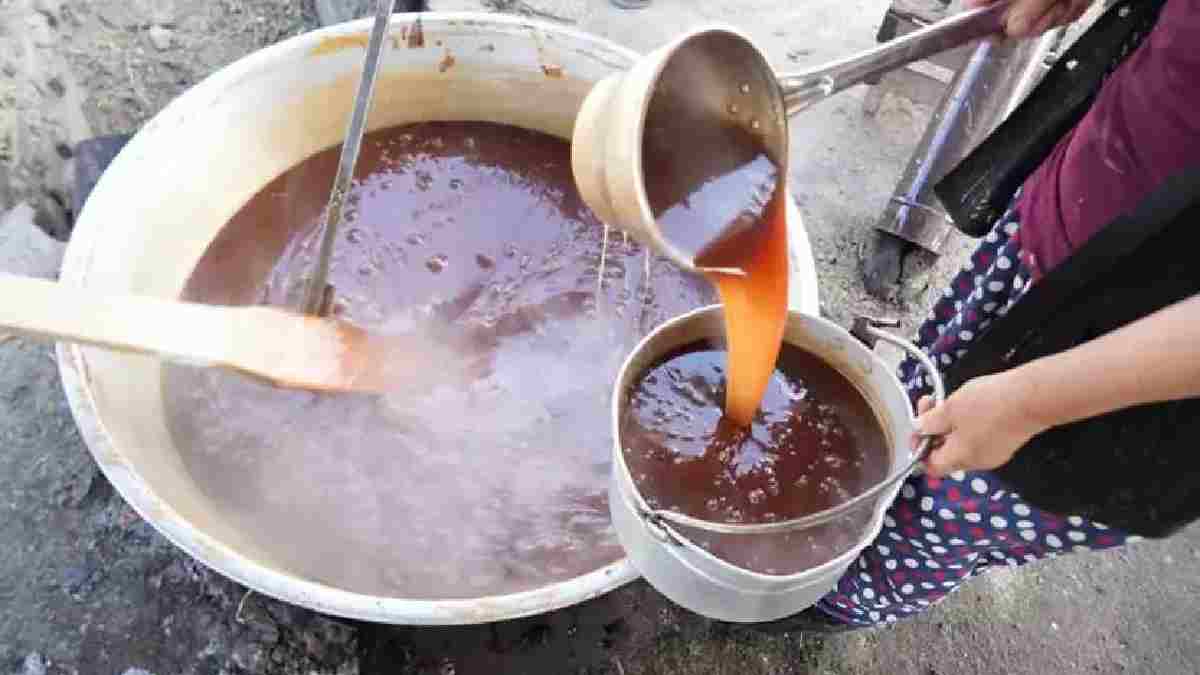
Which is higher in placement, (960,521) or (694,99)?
(694,99)

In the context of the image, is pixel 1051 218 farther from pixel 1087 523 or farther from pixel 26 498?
pixel 26 498

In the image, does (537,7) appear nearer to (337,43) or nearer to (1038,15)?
(337,43)

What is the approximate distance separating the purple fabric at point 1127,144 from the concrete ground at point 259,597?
3.47 feet

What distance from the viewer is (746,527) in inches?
37.4

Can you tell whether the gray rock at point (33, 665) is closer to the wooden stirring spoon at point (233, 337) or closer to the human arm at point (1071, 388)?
→ the wooden stirring spoon at point (233, 337)

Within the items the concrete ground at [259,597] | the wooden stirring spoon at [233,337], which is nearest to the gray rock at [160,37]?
the concrete ground at [259,597]

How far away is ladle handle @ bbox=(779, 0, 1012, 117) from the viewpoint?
4.05 ft

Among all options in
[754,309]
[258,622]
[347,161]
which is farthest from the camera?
[347,161]

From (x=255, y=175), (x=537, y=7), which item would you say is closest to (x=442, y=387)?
(x=255, y=175)

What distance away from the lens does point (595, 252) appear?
81.4 inches

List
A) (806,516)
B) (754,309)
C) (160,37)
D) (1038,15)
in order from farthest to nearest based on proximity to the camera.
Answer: (160,37)
(1038,15)
(754,309)
(806,516)

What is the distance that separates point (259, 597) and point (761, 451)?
3.12ft

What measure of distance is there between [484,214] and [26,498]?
42.0 inches

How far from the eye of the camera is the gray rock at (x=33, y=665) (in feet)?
4.91
